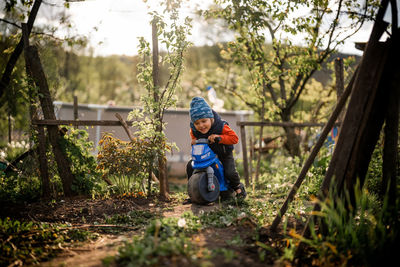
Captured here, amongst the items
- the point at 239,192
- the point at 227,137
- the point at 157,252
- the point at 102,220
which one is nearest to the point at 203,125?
the point at 227,137

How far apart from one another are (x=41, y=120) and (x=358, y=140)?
4805 mm

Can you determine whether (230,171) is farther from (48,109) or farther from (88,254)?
(48,109)

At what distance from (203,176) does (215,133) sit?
2.43 feet

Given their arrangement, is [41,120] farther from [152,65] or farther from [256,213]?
[256,213]

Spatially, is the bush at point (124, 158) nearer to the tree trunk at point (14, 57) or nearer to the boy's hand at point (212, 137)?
the boy's hand at point (212, 137)

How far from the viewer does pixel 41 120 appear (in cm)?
→ 520

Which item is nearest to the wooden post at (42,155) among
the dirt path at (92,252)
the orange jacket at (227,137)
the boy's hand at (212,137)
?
the dirt path at (92,252)

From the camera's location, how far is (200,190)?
4656 millimetres

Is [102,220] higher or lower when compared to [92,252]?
lower

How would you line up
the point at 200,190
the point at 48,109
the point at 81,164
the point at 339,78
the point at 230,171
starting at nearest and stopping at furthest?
1. the point at 200,190
2. the point at 230,171
3. the point at 48,109
4. the point at 81,164
5. the point at 339,78

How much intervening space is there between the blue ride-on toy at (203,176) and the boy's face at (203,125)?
0.20m

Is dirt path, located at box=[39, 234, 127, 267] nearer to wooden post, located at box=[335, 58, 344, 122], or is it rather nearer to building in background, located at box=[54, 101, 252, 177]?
wooden post, located at box=[335, 58, 344, 122]

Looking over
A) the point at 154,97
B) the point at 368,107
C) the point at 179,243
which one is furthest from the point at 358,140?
the point at 154,97

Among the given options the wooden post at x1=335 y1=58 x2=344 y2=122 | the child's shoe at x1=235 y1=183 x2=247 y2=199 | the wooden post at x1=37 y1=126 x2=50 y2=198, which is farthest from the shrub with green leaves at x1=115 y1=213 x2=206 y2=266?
the wooden post at x1=335 y1=58 x2=344 y2=122
